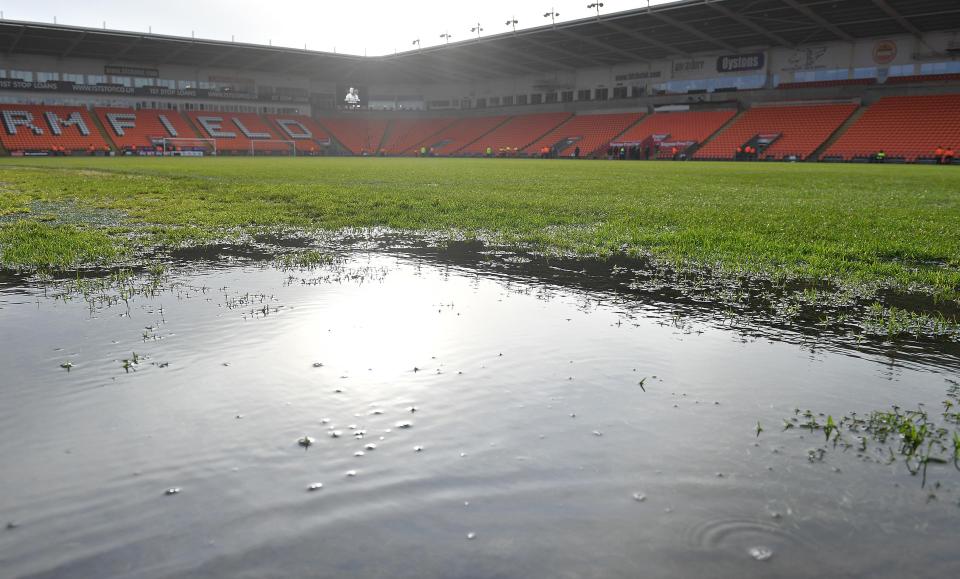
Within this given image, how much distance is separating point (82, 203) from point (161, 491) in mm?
15635

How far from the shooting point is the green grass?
869cm

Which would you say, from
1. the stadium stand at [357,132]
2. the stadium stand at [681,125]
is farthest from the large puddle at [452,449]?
the stadium stand at [357,132]

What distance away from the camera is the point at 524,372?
4.54 meters

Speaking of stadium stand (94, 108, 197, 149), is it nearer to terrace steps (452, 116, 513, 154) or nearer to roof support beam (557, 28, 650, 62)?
terrace steps (452, 116, 513, 154)

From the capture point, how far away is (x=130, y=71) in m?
74.7

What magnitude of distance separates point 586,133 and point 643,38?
12.9m

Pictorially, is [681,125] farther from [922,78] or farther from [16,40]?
[16,40]

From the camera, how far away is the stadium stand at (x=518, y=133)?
73938 mm

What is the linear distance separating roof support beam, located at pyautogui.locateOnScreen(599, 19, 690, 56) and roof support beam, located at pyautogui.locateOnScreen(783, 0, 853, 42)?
13.7 metres

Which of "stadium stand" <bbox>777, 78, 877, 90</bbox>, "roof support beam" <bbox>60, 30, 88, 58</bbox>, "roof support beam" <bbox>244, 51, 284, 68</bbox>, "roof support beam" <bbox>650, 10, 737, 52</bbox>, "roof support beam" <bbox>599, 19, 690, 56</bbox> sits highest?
"roof support beam" <bbox>244, 51, 284, 68</bbox>

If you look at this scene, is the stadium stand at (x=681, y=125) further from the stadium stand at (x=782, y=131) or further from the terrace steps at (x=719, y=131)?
the stadium stand at (x=782, y=131)

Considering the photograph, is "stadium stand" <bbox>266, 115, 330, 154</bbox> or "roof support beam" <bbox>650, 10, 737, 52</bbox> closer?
"roof support beam" <bbox>650, 10, 737, 52</bbox>

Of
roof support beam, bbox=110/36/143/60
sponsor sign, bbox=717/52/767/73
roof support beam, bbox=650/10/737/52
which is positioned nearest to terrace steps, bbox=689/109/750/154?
sponsor sign, bbox=717/52/767/73

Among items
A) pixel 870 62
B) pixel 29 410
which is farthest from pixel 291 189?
pixel 870 62
